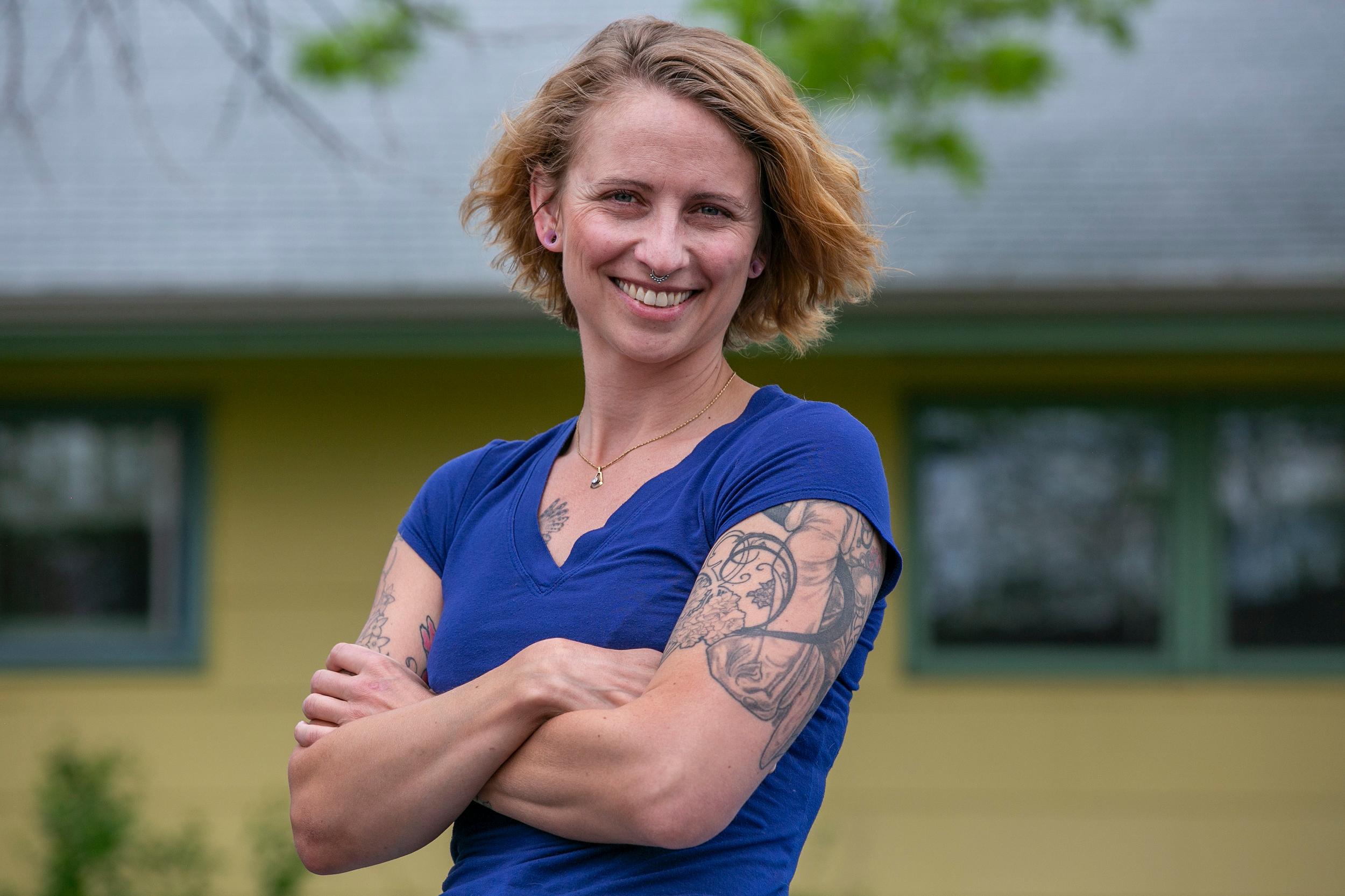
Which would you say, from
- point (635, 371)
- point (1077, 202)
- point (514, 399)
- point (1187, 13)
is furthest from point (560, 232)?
point (1187, 13)

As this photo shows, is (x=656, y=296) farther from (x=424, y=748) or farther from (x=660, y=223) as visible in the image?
(x=424, y=748)

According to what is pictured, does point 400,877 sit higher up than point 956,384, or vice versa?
point 956,384

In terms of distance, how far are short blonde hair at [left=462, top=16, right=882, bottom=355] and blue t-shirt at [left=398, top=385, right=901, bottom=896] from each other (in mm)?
243

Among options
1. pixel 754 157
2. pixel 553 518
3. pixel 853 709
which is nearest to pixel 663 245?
pixel 754 157

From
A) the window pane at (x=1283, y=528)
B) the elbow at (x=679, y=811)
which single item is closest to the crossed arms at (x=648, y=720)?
the elbow at (x=679, y=811)

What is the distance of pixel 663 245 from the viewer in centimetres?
180

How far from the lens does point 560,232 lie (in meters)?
2.02

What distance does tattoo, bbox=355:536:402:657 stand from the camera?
2006mm

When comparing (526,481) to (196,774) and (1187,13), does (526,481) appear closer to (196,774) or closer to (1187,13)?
(196,774)

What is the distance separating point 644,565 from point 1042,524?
14.7 ft

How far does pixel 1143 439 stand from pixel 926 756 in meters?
→ 1.66

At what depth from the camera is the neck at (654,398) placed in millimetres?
1936

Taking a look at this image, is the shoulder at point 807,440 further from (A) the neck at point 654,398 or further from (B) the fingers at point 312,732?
(B) the fingers at point 312,732

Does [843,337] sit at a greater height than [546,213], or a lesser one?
greater
